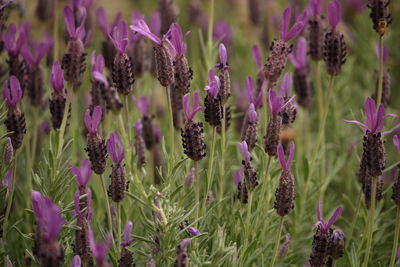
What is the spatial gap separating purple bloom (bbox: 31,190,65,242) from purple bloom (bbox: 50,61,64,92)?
14.9 inches

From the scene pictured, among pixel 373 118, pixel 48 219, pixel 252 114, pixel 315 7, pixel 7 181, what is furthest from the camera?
pixel 315 7

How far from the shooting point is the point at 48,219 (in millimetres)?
803

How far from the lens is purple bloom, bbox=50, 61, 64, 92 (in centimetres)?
124

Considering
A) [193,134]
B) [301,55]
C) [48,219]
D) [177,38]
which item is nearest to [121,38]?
[177,38]

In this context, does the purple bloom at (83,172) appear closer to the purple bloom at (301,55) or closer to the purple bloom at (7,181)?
the purple bloom at (7,181)

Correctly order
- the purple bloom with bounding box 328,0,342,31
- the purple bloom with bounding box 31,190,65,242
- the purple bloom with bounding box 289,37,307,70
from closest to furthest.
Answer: the purple bloom with bounding box 31,190,65,242 → the purple bloom with bounding box 328,0,342,31 → the purple bloom with bounding box 289,37,307,70

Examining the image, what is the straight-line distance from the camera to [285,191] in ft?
3.65

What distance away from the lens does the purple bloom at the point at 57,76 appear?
4.07ft

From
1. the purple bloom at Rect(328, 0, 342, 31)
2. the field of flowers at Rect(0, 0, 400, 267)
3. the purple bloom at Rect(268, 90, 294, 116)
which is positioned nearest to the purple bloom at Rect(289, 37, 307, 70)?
the field of flowers at Rect(0, 0, 400, 267)

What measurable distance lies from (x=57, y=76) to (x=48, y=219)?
1.75ft

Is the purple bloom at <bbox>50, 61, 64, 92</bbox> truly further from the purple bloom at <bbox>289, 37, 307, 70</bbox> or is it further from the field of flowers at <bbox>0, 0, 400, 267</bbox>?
the purple bloom at <bbox>289, 37, 307, 70</bbox>

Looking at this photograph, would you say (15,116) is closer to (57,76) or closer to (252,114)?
(57,76)

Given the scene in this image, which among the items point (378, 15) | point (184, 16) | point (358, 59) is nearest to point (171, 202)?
point (378, 15)

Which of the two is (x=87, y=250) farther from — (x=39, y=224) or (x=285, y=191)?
(x=285, y=191)
